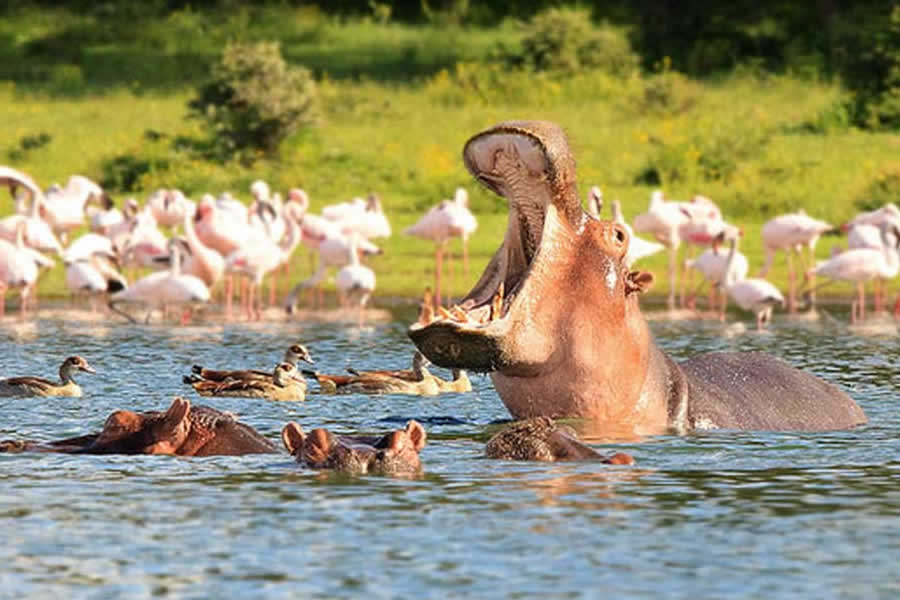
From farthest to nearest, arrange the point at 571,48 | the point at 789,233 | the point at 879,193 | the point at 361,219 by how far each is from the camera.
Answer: the point at 571,48, the point at 879,193, the point at 361,219, the point at 789,233

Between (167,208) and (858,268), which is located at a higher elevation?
(167,208)

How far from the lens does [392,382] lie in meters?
13.0

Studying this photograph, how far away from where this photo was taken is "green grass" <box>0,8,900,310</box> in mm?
27500

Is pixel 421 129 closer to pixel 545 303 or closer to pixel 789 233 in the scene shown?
pixel 789 233

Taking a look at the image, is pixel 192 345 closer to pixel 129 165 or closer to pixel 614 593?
pixel 614 593

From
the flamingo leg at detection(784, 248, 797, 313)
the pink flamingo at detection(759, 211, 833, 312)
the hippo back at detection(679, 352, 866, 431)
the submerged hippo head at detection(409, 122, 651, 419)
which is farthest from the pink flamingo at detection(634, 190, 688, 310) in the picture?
the submerged hippo head at detection(409, 122, 651, 419)

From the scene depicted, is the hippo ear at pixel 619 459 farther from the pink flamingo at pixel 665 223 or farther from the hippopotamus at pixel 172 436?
the pink flamingo at pixel 665 223

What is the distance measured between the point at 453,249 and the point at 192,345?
9.42 metres

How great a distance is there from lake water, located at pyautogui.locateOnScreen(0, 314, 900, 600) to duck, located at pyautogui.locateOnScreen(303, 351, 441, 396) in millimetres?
1369

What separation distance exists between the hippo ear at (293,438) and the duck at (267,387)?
3024 mm

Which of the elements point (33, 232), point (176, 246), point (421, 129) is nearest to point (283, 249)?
point (176, 246)

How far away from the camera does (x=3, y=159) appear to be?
29797mm

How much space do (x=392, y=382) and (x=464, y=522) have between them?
4.96m

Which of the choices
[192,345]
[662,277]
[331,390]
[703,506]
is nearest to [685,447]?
[703,506]
